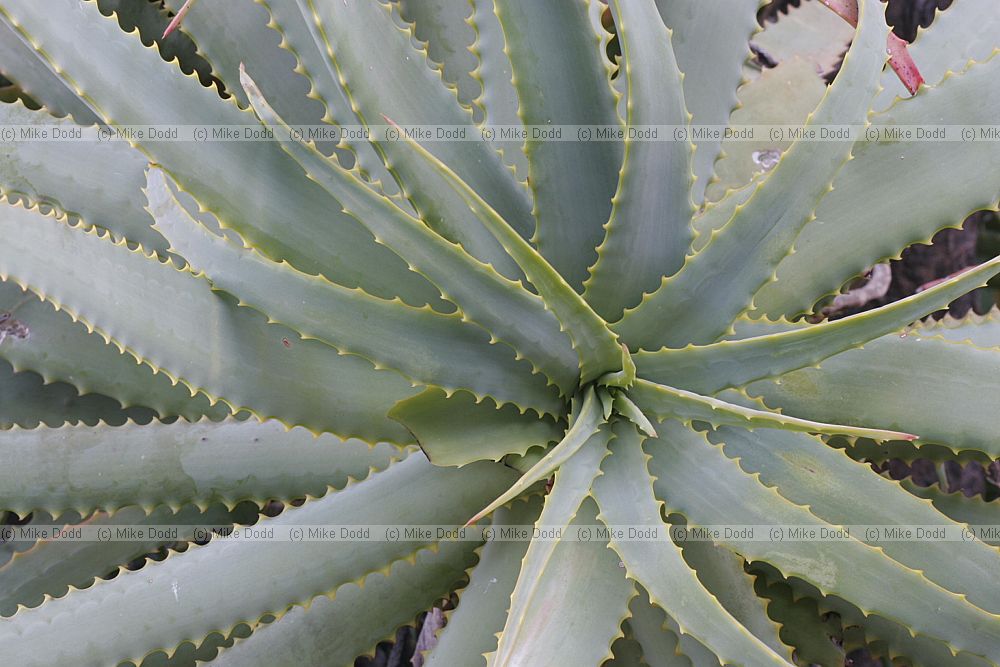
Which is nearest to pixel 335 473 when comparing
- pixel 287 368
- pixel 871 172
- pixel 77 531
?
pixel 287 368

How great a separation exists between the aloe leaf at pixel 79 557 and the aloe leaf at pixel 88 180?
1.12ft

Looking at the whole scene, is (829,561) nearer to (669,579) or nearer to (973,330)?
(669,579)

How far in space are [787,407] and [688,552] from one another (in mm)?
185

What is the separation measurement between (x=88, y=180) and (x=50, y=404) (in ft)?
1.00

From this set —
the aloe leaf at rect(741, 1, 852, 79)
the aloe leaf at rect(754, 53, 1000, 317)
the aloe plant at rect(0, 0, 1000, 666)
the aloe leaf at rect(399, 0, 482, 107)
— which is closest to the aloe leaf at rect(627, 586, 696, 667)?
the aloe plant at rect(0, 0, 1000, 666)

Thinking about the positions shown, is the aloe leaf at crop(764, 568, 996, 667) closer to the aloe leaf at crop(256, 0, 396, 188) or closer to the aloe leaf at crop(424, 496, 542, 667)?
the aloe leaf at crop(424, 496, 542, 667)

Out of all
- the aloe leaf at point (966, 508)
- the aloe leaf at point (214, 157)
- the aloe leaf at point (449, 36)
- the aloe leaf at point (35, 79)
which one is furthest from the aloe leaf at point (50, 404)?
the aloe leaf at point (966, 508)

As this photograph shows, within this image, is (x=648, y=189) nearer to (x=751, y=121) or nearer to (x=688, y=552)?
(x=688, y=552)

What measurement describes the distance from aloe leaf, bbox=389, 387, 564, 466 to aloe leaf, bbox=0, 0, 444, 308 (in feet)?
0.41

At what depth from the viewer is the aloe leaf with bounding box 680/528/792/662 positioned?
0.88 meters

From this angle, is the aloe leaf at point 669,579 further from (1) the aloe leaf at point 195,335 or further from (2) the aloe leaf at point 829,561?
(1) the aloe leaf at point 195,335

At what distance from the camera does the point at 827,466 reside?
85cm

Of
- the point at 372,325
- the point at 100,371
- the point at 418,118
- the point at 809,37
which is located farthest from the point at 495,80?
the point at 809,37

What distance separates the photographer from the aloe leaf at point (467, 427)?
718mm
